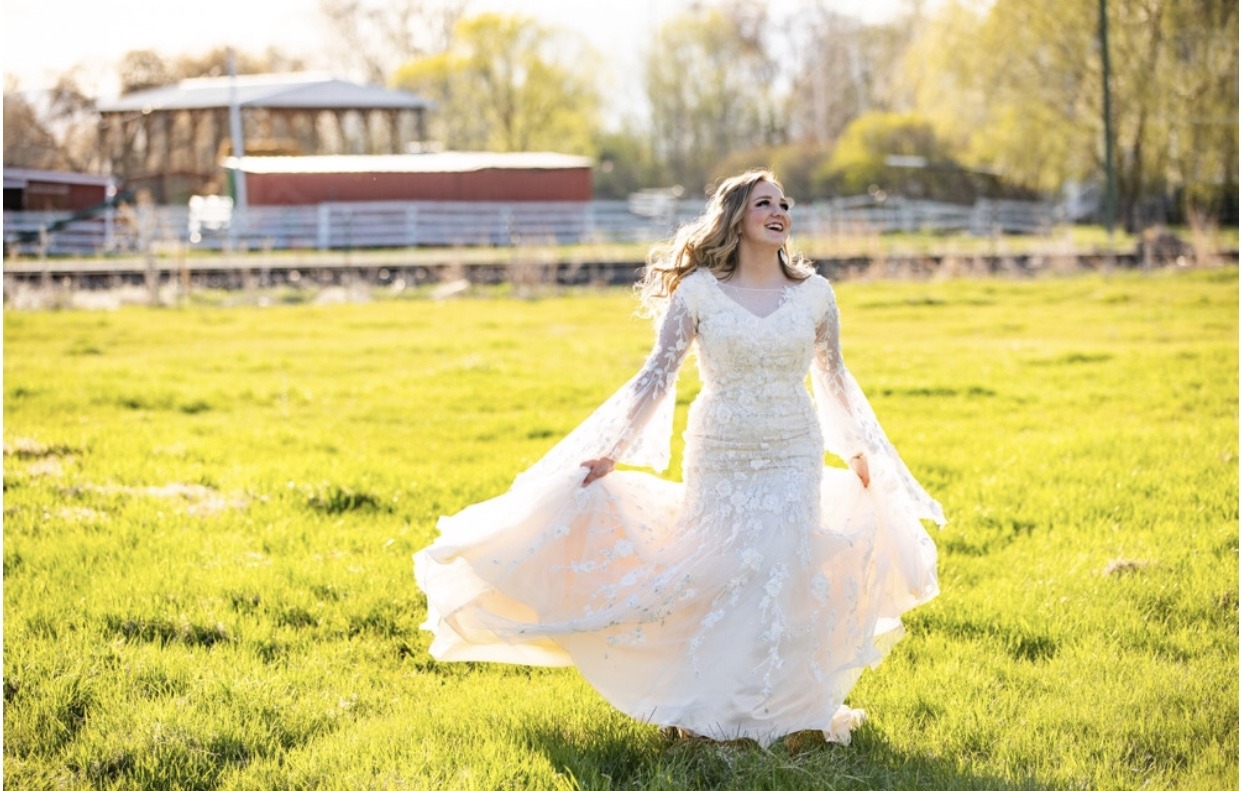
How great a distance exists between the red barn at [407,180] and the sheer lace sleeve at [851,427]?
3908 centimetres

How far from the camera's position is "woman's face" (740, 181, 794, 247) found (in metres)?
5.21

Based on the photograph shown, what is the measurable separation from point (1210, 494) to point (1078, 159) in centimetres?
3669

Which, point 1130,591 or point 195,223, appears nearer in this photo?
point 1130,591

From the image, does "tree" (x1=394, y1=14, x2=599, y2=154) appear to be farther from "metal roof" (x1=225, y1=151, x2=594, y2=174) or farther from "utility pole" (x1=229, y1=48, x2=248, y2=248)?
"metal roof" (x1=225, y1=151, x2=594, y2=174)

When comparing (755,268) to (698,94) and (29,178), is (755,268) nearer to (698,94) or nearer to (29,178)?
(29,178)

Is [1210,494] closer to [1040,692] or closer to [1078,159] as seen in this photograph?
[1040,692]

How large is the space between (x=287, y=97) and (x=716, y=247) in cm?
4731

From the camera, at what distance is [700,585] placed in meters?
5.02

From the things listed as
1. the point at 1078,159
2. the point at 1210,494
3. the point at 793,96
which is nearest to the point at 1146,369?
the point at 1210,494

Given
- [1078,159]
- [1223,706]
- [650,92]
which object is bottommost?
[1223,706]

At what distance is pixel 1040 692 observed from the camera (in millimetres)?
5566

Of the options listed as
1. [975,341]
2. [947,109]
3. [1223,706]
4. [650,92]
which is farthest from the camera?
[650,92]

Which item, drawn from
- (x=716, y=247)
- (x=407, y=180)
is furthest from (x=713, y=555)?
(x=407, y=180)

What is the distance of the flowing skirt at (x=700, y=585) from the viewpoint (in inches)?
195
